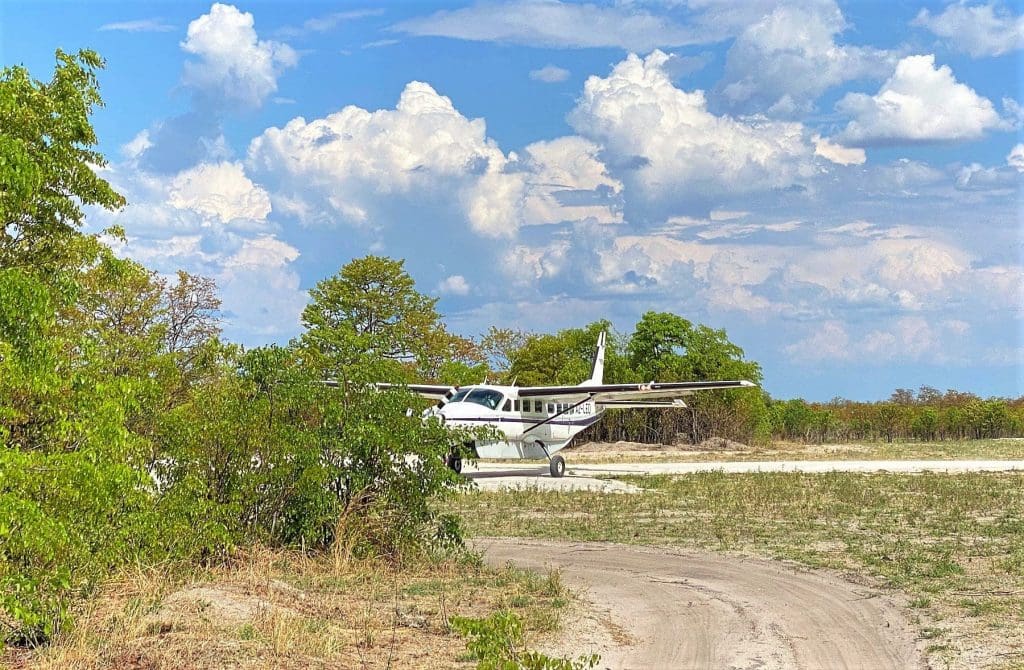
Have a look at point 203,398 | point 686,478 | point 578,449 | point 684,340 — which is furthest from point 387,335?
point 684,340

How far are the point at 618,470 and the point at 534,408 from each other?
15.0 ft

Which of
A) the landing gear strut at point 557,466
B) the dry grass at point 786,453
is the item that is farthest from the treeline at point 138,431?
the dry grass at point 786,453

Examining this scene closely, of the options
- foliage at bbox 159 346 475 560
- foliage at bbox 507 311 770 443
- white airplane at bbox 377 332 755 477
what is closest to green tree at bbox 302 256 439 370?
foliage at bbox 507 311 770 443

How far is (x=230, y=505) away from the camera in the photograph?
11688 millimetres

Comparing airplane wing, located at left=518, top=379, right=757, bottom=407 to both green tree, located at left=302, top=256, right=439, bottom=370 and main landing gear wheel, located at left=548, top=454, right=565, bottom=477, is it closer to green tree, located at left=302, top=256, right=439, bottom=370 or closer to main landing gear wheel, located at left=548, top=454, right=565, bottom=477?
main landing gear wheel, located at left=548, top=454, right=565, bottom=477

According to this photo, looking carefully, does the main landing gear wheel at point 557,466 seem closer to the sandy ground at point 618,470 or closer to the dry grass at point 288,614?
the sandy ground at point 618,470

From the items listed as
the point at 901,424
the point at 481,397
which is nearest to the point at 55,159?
the point at 481,397

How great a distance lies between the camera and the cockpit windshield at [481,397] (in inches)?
1183

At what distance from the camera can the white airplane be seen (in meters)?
30.0

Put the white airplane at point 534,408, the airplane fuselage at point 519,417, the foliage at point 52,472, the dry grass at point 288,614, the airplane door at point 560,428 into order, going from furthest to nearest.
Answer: the airplane door at point 560,428, the white airplane at point 534,408, the airplane fuselage at point 519,417, the dry grass at point 288,614, the foliage at point 52,472

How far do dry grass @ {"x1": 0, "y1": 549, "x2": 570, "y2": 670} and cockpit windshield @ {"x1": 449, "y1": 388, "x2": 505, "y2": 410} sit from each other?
1735cm

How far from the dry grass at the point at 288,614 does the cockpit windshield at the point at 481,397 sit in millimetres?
17346

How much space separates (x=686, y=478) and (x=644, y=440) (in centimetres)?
2886

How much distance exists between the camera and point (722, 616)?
10555 mm
